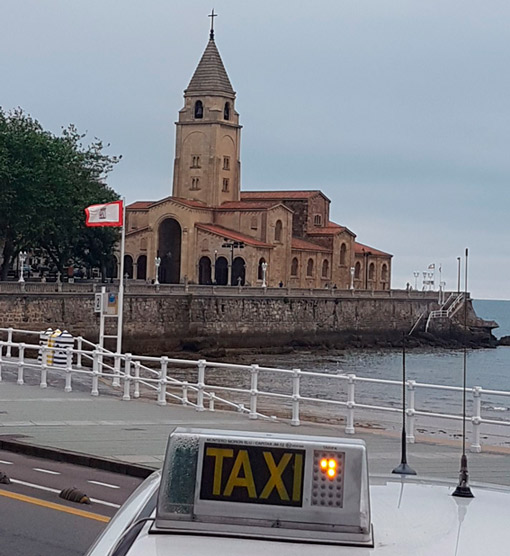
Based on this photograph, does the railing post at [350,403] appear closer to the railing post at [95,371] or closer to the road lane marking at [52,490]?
the road lane marking at [52,490]

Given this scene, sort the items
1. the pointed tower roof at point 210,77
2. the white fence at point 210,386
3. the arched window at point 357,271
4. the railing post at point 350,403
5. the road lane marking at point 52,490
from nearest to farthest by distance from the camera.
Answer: the road lane marking at point 52,490, the white fence at point 210,386, the railing post at point 350,403, the pointed tower roof at point 210,77, the arched window at point 357,271

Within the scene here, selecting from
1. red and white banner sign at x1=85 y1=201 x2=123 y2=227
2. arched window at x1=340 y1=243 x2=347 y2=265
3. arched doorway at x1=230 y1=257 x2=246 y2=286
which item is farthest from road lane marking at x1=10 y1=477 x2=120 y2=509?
arched window at x1=340 y1=243 x2=347 y2=265

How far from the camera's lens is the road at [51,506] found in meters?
9.65

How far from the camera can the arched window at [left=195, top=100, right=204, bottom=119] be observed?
405 ft

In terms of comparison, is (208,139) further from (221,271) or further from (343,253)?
(343,253)

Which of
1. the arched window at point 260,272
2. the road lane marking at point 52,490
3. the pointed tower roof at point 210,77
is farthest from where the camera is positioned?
the pointed tower roof at point 210,77

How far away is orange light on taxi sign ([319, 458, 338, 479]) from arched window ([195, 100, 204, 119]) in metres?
122

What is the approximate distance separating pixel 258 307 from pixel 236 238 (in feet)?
56.4

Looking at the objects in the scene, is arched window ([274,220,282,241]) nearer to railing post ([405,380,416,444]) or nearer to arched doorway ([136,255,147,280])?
arched doorway ([136,255,147,280])

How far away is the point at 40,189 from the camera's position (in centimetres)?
7725

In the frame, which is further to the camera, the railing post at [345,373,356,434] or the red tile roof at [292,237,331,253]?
the red tile roof at [292,237,331,253]

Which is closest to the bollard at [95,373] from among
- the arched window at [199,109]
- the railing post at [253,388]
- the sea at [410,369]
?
the railing post at [253,388]

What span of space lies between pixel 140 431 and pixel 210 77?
10714 centimetres

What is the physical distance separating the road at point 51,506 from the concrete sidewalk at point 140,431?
0.75 m
